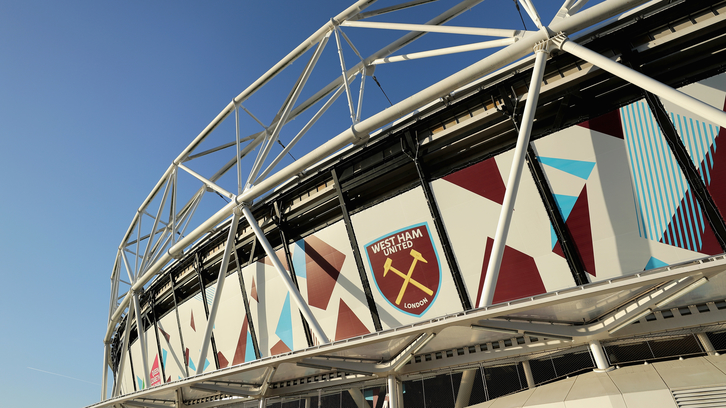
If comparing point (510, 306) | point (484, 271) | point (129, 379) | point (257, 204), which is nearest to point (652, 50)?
point (484, 271)

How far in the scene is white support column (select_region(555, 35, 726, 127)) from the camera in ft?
30.5

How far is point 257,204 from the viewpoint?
20.9 metres

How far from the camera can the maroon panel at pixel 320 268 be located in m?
17.6

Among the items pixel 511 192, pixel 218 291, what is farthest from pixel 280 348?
pixel 511 192

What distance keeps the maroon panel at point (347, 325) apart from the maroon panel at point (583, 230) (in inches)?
343

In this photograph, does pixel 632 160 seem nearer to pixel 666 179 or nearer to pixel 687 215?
pixel 666 179

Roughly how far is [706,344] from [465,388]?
7.28 metres

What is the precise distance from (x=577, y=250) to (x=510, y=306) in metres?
4.73

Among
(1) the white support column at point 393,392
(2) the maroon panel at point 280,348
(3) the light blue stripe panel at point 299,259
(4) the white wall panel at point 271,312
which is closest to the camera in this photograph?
(1) the white support column at point 393,392

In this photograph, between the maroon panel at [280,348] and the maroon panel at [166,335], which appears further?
the maroon panel at [166,335]

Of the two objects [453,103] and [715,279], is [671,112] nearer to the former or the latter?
[715,279]

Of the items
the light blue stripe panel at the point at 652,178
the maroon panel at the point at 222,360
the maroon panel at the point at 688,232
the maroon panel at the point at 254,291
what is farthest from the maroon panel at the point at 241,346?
the maroon panel at the point at 688,232

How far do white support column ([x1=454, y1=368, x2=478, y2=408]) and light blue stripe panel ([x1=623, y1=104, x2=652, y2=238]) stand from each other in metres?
7.30

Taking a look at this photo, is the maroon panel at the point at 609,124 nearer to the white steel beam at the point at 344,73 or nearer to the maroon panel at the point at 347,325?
the white steel beam at the point at 344,73
